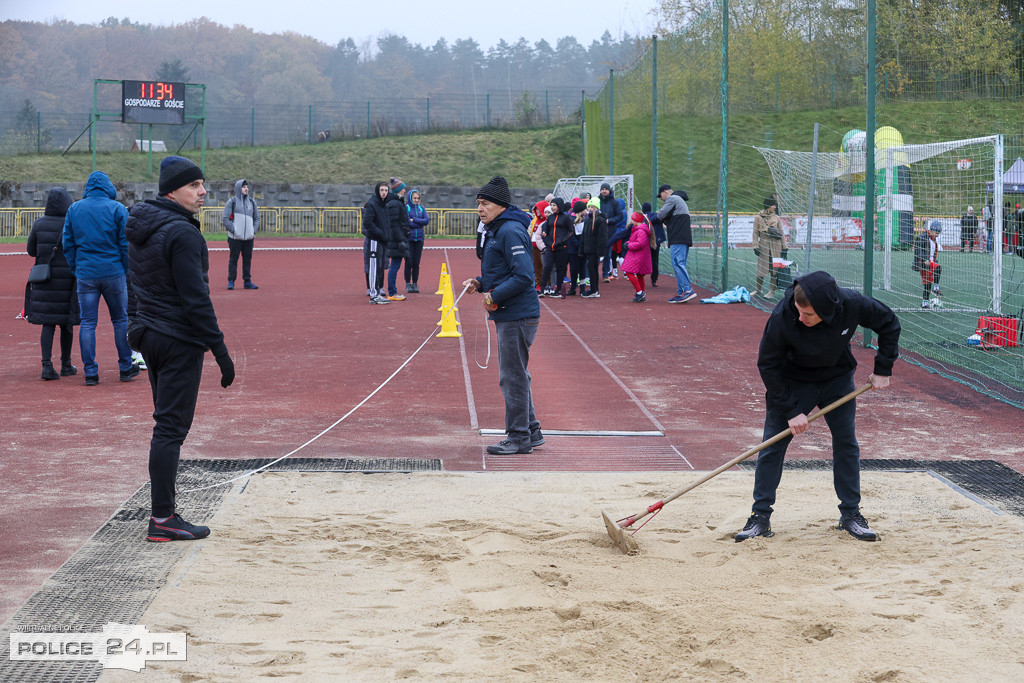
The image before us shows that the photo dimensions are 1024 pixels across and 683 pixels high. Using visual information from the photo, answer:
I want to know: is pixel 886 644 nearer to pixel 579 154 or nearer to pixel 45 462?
pixel 45 462

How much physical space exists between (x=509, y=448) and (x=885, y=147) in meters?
9.54

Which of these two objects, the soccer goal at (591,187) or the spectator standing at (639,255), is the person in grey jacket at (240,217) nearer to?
the spectator standing at (639,255)

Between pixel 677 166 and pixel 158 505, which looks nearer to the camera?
pixel 158 505

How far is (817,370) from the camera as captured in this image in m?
5.73

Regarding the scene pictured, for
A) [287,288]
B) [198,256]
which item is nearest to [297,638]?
[198,256]

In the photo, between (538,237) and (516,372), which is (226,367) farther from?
(538,237)

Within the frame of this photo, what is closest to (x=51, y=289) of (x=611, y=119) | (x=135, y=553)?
(x=135, y=553)

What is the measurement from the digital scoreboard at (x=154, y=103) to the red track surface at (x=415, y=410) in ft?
89.6

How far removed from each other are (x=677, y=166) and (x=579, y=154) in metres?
14.4

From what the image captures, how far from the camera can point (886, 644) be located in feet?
14.3

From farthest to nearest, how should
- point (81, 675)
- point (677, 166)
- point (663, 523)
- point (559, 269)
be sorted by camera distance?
1. point (677, 166)
2. point (559, 269)
3. point (663, 523)
4. point (81, 675)

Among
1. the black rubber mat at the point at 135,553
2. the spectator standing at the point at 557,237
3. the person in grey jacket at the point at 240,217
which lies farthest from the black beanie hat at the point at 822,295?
the person in grey jacket at the point at 240,217

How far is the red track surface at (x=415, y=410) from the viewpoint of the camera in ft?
23.1

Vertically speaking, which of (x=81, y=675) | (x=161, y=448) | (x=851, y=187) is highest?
(x=851, y=187)
